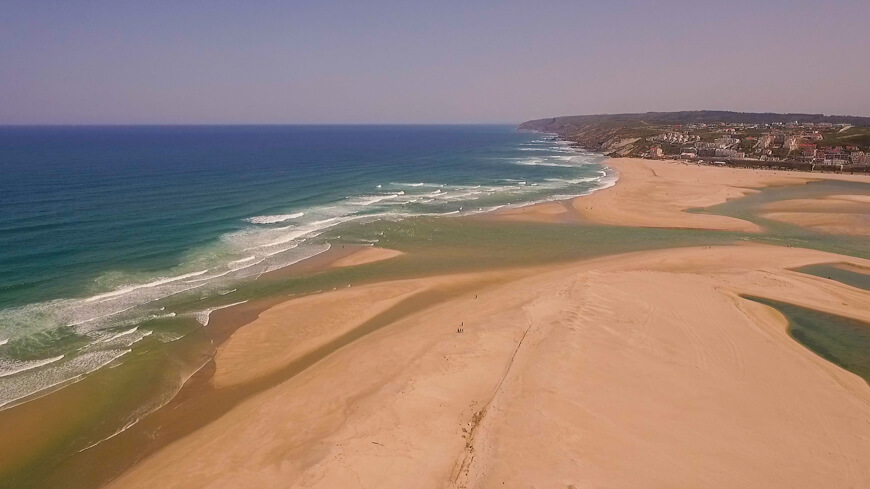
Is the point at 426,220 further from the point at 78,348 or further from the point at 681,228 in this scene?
the point at 78,348

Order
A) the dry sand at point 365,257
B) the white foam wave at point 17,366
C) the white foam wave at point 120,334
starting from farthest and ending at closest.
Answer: the dry sand at point 365,257
the white foam wave at point 120,334
the white foam wave at point 17,366

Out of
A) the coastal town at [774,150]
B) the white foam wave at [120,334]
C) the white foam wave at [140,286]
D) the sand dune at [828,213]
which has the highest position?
the coastal town at [774,150]

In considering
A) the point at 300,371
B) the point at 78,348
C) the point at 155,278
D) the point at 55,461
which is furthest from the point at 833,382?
the point at 155,278

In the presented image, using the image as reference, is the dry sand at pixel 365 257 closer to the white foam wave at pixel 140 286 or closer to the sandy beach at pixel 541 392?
the sandy beach at pixel 541 392

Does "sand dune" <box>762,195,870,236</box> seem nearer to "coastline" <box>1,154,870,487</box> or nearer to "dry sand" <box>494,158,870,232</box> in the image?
"dry sand" <box>494,158,870,232</box>

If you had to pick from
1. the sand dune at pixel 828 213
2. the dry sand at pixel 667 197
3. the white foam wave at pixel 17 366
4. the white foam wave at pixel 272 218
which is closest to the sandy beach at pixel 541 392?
→ the white foam wave at pixel 17 366

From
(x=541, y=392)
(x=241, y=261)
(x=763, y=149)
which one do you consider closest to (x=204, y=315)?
(x=241, y=261)

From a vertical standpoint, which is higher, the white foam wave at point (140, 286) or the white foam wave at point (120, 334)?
the white foam wave at point (140, 286)
